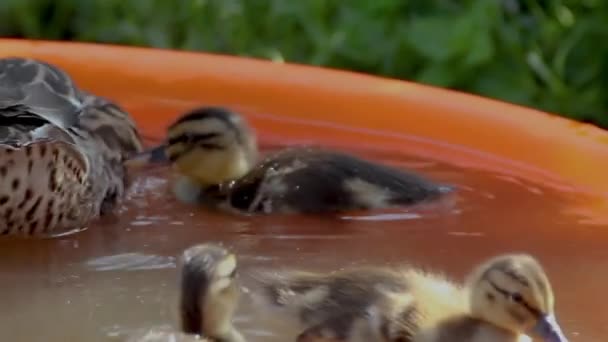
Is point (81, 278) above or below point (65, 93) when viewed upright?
below

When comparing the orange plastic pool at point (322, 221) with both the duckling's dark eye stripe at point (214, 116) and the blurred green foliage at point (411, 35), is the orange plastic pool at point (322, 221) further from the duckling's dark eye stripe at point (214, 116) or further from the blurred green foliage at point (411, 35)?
the blurred green foliage at point (411, 35)

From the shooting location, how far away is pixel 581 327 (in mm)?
1836

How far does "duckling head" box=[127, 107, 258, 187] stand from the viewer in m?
2.38

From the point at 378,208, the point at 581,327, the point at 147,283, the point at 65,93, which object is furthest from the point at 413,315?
the point at 65,93

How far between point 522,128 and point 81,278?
0.76 m

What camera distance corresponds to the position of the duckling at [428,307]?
5.56ft

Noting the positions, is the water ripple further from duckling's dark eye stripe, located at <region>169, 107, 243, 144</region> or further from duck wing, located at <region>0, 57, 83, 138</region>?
duckling's dark eye stripe, located at <region>169, 107, 243, 144</region>

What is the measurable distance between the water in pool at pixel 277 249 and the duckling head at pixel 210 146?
0.07 metres

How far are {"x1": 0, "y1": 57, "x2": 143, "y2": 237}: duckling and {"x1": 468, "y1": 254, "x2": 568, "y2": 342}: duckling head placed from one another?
0.71 metres

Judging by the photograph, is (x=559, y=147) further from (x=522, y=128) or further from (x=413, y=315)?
(x=413, y=315)

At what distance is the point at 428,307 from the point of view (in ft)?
5.66

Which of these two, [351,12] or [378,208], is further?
[351,12]

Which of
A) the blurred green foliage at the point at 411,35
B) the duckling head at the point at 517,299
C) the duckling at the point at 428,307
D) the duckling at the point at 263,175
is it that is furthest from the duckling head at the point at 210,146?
the blurred green foliage at the point at 411,35

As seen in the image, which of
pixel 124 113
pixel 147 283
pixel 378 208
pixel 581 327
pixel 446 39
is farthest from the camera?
pixel 446 39
